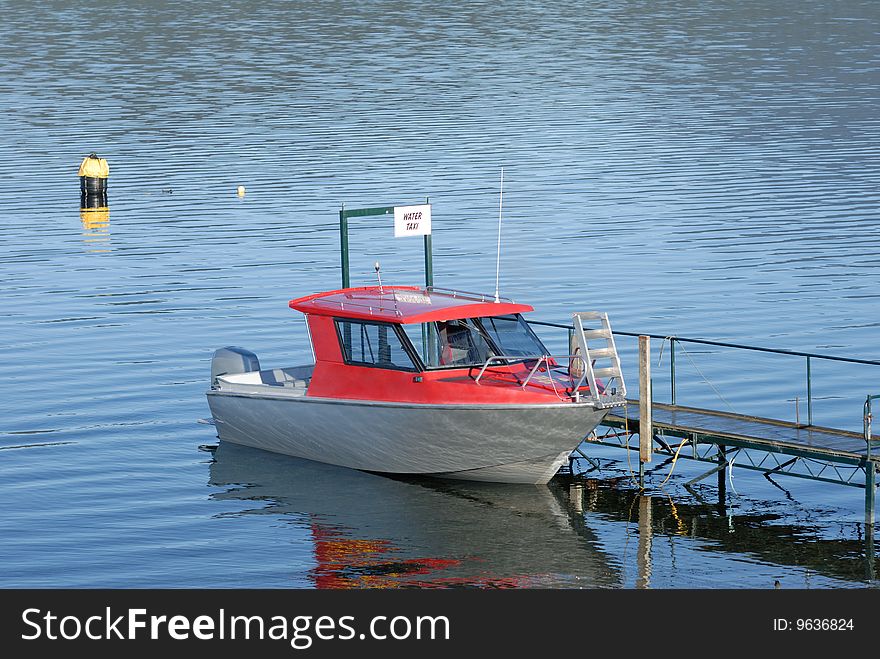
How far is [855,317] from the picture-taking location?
3959 cm

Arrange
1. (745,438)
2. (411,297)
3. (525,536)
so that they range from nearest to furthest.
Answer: (525,536)
(745,438)
(411,297)

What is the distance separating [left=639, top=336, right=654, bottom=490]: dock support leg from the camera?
25.9 meters

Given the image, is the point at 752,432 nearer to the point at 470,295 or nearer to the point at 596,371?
the point at 596,371

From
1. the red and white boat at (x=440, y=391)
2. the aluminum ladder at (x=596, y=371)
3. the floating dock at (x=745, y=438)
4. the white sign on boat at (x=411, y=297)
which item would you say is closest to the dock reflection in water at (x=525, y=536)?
the red and white boat at (x=440, y=391)

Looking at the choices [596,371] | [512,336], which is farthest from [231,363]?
[596,371]

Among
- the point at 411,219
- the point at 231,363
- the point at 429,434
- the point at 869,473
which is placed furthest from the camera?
the point at 231,363

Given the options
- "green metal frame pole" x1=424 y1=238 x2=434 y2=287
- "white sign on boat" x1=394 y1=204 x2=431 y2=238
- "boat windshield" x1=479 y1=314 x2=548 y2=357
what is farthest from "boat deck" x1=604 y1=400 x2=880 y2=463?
"white sign on boat" x1=394 y1=204 x2=431 y2=238

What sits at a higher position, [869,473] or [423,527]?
[869,473]

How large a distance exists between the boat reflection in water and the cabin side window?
2088 mm

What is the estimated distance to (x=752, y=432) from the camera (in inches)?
1003

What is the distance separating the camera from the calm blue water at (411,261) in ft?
80.8

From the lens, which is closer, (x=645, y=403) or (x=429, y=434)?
(x=645, y=403)

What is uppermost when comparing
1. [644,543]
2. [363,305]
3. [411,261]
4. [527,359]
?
[411,261]

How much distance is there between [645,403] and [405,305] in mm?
4291
